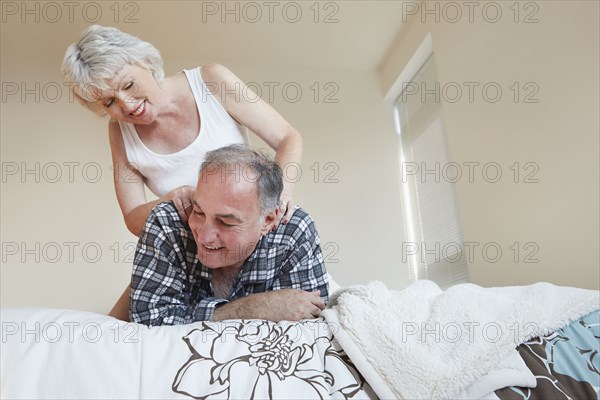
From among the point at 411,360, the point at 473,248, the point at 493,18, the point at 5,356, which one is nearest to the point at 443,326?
the point at 411,360

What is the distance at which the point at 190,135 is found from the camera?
166 centimetres

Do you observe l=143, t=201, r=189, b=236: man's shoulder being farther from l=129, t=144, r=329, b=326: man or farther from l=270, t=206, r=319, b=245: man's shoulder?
l=270, t=206, r=319, b=245: man's shoulder

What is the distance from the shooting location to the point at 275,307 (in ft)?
3.72

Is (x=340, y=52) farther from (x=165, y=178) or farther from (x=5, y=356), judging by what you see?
(x=5, y=356)

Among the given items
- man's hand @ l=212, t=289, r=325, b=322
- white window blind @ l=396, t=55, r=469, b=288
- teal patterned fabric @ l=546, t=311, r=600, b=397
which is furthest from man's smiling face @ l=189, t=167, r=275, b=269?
white window blind @ l=396, t=55, r=469, b=288

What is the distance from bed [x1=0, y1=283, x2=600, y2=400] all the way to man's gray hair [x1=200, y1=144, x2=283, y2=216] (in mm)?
322

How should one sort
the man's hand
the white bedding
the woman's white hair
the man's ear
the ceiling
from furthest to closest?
the ceiling
the woman's white hair
the man's ear
the man's hand
the white bedding

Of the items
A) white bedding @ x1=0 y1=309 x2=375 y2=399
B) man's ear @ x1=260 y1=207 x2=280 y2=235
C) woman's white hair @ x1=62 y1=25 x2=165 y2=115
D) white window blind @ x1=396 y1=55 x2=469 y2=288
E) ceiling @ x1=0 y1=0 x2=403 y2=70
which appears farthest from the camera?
ceiling @ x1=0 y1=0 x2=403 y2=70

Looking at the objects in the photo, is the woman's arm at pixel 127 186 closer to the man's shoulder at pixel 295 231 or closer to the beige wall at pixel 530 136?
the man's shoulder at pixel 295 231

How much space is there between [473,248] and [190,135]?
168 centimetres

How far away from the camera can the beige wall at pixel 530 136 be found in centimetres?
190

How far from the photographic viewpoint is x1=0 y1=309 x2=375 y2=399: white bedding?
815 millimetres

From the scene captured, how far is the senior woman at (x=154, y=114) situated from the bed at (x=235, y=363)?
25.9 inches

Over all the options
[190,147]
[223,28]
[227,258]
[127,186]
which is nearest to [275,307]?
[227,258]
